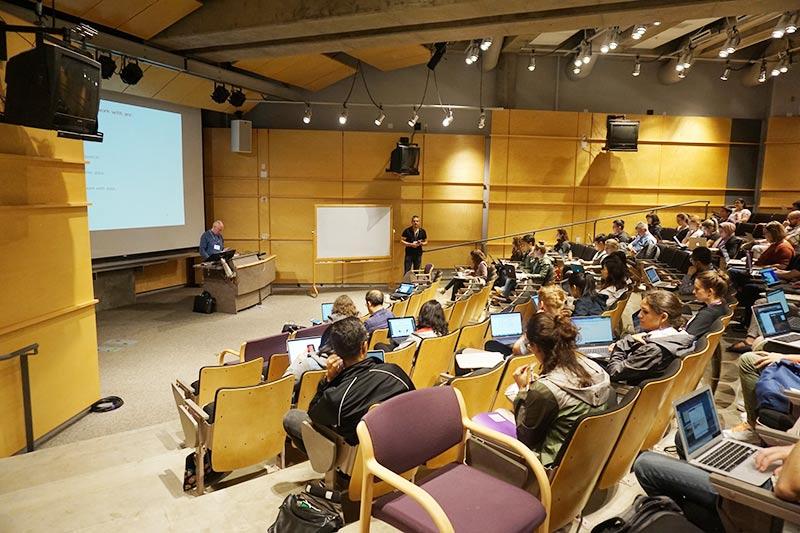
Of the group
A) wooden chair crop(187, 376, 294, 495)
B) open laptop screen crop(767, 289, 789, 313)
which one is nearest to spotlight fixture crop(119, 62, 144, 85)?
wooden chair crop(187, 376, 294, 495)

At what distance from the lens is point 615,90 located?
40.0ft

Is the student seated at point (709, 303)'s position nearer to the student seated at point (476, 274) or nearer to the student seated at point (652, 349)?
the student seated at point (652, 349)

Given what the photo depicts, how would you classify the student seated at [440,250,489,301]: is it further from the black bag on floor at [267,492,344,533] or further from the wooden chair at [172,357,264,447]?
the black bag on floor at [267,492,344,533]

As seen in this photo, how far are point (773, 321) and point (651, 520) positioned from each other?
10.9 ft

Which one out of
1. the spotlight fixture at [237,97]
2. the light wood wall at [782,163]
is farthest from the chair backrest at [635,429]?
the light wood wall at [782,163]

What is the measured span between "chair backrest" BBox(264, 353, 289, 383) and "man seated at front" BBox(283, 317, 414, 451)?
1573 millimetres

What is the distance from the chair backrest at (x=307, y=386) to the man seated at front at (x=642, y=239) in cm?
750

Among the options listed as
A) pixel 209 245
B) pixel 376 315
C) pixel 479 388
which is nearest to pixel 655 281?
pixel 376 315

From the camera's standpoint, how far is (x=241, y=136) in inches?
425

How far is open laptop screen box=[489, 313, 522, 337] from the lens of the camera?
16.5 feet

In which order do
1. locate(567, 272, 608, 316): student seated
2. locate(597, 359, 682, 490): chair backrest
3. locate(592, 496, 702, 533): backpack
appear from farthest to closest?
locate(567, 272, 608, 316): student seated, locate(597, 359, 682, 490): chair backrest, locate(592, 496, 702, 533): backpack

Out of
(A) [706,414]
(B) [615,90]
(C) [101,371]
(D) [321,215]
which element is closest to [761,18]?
(B) [615,90]

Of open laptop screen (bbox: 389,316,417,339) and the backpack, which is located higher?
the backpack

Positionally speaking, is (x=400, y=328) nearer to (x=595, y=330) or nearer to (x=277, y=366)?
(x=277, y=366)
